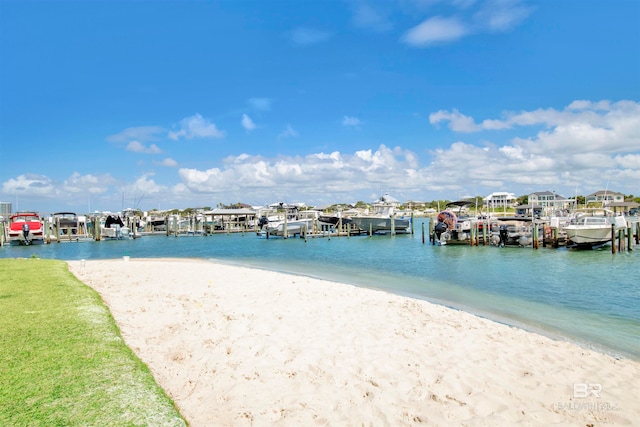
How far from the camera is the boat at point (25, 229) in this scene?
149ft

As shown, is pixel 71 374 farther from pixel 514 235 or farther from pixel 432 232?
pixel 432 232

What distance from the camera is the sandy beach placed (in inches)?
201

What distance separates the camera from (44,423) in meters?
4.00

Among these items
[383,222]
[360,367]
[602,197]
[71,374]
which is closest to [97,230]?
[383,222]

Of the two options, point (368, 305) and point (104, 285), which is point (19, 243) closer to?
point (104, 285)

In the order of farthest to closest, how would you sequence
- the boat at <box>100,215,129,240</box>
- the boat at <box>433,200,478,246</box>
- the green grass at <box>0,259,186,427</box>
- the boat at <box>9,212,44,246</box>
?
1. the boat at <box>100,215,129,240</box>
2. the boat at <box>9,212,44,246</box>
3. the boat at <box>433,200,478,246</box>
4. the green grass at <box>0,259,186,427</box>

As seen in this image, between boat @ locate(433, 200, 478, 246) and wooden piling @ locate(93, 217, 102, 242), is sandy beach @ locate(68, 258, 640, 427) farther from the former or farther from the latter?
wooden piling @ locate(93, 217, 102, 242)

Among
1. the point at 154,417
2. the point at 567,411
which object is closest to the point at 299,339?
the point at 154,417

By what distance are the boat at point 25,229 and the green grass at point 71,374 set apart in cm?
4526

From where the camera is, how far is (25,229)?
44719 millimetres

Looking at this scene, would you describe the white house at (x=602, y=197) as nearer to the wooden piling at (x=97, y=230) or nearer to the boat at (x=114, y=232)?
the boat at (x=114, y=232)

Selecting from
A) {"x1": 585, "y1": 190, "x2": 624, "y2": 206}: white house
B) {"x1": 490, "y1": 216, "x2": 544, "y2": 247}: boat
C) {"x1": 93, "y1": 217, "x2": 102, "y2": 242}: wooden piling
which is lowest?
{"x1": 490, "y1": 216, "x2": 544, "y2": 247}: boat

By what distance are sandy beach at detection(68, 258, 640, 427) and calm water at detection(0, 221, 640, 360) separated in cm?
300

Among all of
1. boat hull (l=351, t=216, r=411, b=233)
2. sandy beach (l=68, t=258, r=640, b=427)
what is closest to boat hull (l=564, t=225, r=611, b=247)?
boat hull (l=351, t=216, r=411, b=233)
